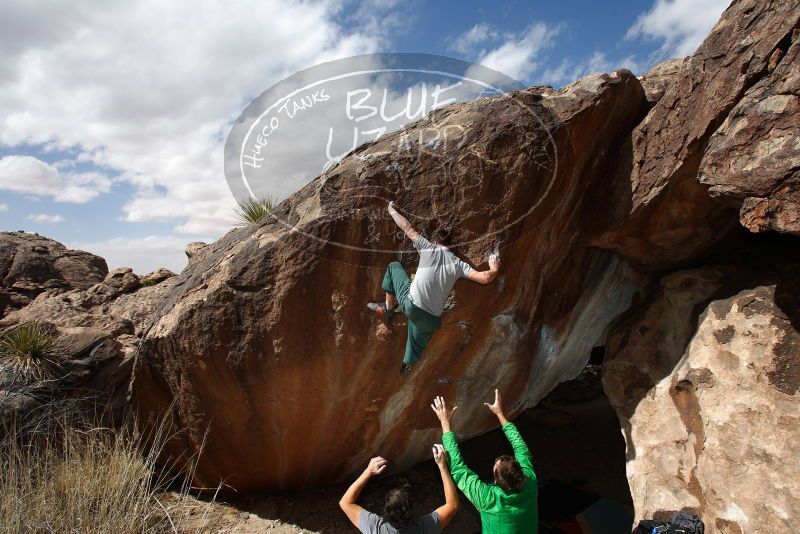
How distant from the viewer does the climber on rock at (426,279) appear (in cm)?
430

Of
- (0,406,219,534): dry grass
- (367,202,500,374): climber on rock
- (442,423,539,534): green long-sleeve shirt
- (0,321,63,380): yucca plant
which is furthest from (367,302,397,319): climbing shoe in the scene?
(0,321,63,380): yucca plant

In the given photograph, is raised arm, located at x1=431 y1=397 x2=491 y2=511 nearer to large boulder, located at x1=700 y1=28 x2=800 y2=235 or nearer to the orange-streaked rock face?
the orange-streaked rock face

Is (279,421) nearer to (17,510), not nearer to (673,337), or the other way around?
(17,510)

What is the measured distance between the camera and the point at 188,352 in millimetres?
4633

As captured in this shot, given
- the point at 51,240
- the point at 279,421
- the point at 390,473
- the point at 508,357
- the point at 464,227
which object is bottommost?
the point at 390,473

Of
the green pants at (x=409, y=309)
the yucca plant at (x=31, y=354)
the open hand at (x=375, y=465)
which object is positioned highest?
the green pants at (x=409, y=309)

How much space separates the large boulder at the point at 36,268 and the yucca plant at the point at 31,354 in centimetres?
239

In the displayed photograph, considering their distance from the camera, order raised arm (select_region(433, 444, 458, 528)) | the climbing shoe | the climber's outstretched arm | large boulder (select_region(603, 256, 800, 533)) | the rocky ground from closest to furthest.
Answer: raised arm (select_region(433, 444, 458, 528))
large boulder (select_region(603, 256, 800, 533))
the rocky ground
the climber's outstretched arm
the climbing shoe

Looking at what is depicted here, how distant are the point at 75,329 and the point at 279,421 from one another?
2.98 metres

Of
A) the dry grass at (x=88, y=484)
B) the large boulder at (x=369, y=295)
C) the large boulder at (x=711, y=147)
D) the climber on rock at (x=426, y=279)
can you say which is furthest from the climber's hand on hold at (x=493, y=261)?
the dry grass at (x=88, y=484)

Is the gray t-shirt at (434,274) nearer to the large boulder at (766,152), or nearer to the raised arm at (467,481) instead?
the raised arm at (467,481)

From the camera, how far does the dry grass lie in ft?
14.2

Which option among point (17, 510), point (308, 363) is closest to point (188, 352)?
point (308, 363)

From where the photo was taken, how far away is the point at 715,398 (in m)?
4.13
